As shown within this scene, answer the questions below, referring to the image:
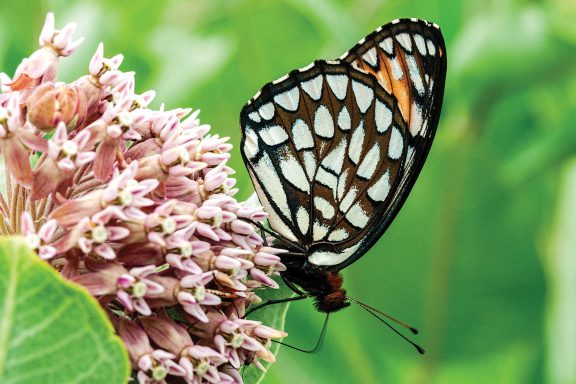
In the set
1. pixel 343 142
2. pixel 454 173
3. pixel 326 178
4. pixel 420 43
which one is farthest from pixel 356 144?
pixel 454 173

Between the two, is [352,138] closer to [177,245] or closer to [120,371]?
[177,245]

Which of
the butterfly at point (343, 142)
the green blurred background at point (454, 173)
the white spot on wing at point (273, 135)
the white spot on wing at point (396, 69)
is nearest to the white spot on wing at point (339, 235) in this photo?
the butterfly at point (343, 142)

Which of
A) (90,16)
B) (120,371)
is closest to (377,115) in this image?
(120,371)

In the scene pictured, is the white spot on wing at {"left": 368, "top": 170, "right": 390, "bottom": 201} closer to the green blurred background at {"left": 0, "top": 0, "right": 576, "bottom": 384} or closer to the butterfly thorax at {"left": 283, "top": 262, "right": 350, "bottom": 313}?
the butterfly thorax at {"left": 283, "top": 262, "right": 350, "bottom": 313}

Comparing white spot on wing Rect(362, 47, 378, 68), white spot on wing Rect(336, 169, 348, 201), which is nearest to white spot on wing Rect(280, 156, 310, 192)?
white spot on wing Rect(336, 169, 348, 201)

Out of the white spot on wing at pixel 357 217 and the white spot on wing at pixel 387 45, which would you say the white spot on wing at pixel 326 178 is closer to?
the white spot on wing at pixel 357 217

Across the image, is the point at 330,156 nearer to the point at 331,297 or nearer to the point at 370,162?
the point at 370,162

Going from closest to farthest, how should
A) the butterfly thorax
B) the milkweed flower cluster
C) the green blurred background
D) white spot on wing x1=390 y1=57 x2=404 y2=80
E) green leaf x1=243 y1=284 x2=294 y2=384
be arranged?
the milkweed flower cluster, green leaf x1=243 y1=284 x2=294 y2=384, the butterfly thorax, white spot on wing x1=390 y1=57 x2=404 y2=80, the green blurred background
